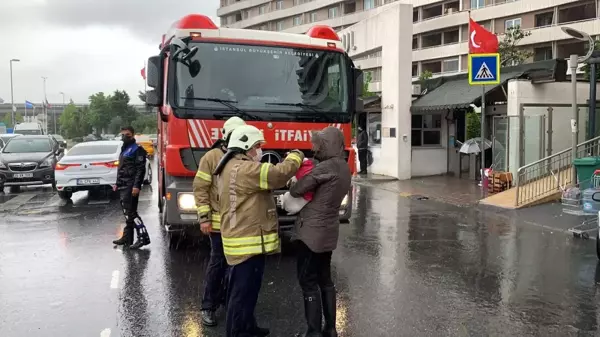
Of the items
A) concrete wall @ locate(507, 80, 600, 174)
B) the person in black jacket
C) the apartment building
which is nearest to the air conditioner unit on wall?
concrete wall @ locate(507, 80, 600, 174)

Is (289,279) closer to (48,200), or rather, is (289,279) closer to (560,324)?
(560,324)

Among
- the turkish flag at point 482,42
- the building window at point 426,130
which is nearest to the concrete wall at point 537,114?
the turkish flag at point 482,42

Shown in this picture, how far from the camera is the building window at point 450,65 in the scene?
51156 millimetres

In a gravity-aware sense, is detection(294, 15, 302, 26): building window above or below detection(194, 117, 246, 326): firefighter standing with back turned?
above

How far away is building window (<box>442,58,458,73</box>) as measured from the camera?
5116 cm

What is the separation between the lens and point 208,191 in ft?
15.7

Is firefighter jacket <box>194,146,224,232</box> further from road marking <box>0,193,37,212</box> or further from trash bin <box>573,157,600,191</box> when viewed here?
road marking <box>0,193,37,212</box>

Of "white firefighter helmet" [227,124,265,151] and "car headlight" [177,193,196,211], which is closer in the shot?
"white firefighter helmet" [227,124,265,151]

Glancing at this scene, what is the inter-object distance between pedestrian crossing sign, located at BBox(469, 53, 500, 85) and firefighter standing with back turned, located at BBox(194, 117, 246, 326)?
908 cm

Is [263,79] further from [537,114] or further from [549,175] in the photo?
[537,114]

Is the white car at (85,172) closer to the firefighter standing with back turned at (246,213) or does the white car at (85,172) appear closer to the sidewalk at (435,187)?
the sidewalk at (435,187)

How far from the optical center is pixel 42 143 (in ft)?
53.0

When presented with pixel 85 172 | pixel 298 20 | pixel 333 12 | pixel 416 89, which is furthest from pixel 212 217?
pixel 298 20

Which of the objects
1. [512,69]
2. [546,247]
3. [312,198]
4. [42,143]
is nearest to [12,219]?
[42,143]
